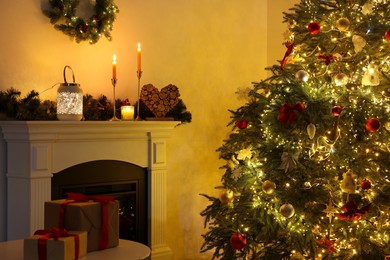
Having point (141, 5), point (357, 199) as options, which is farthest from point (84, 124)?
point (357, 199)

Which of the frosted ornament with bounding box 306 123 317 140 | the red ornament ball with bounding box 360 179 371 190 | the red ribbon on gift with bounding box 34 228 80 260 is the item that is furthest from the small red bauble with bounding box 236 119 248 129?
the red ribbon on gift with bounding box 34 228 80 260

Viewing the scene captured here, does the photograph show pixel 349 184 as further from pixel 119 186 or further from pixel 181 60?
pixel 181 60

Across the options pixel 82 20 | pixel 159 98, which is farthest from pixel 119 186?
pixel 82 20

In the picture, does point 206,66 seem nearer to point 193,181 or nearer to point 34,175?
point 193,181

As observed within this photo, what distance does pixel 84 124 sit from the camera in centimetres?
377

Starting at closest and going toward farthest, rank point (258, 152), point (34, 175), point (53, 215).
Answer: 1. point (53, 215)
2. point (258, 152)
3. point (34, 175)

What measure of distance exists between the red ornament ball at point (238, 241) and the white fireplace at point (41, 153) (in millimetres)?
1309

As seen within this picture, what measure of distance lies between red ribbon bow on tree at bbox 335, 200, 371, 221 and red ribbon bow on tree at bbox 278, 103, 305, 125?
50cm

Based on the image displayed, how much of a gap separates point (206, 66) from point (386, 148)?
213cm

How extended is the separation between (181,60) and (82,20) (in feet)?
3.26

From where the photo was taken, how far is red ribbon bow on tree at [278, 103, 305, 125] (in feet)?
9.46

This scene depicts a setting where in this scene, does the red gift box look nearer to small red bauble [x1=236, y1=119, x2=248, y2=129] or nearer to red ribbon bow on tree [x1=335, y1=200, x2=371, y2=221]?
small red bauble [x1=236, y1=119, x2=248, y2=129]

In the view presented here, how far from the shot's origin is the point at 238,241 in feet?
9.74

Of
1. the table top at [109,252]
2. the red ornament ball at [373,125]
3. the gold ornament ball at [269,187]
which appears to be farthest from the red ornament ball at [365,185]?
the table top at [109,252]
